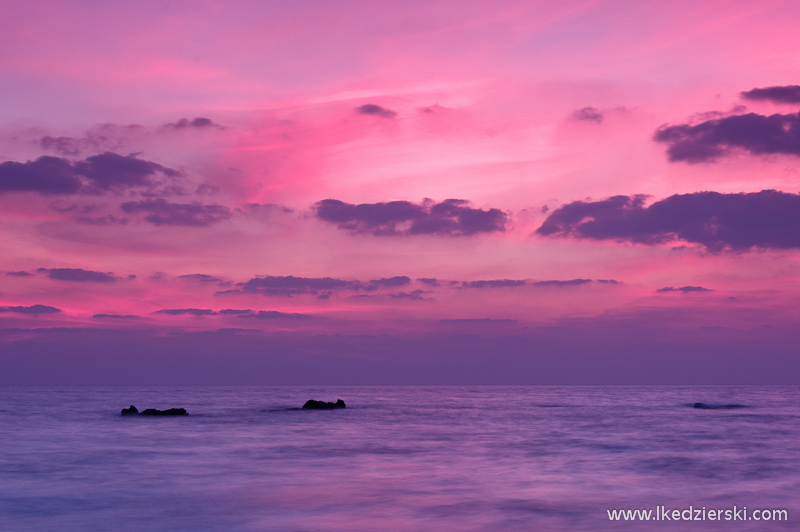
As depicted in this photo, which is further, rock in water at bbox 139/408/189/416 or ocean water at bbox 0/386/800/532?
rock in water at bbox 139/408/189/416

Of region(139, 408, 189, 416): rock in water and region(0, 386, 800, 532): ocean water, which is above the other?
region(0, 386, 800, 532): ocean water

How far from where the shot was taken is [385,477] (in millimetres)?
24109

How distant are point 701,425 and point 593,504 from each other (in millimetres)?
32292

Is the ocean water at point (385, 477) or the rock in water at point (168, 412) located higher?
the ocean water at point (385, 477)

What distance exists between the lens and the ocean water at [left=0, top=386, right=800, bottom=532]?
17844mm

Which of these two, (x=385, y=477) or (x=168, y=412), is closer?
(x=385, y=477)

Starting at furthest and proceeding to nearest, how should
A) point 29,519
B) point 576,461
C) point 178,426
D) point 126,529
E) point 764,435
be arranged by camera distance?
1. point 178,426
2. point 764,435
3. point 576,461
4. point 29,519
5. point 126,529

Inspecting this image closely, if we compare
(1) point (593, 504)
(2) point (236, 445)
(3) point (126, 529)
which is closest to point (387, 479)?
(1) point (593, 504)

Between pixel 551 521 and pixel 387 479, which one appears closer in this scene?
pixel 551 521

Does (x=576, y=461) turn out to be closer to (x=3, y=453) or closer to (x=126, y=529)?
(x=126, y=529)

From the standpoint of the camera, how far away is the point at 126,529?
55.7 ft

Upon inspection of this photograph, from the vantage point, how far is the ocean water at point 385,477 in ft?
58.5

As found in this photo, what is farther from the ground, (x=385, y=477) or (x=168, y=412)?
(x=385, y=477)

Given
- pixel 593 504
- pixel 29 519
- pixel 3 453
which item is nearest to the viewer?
pixel 29 519
